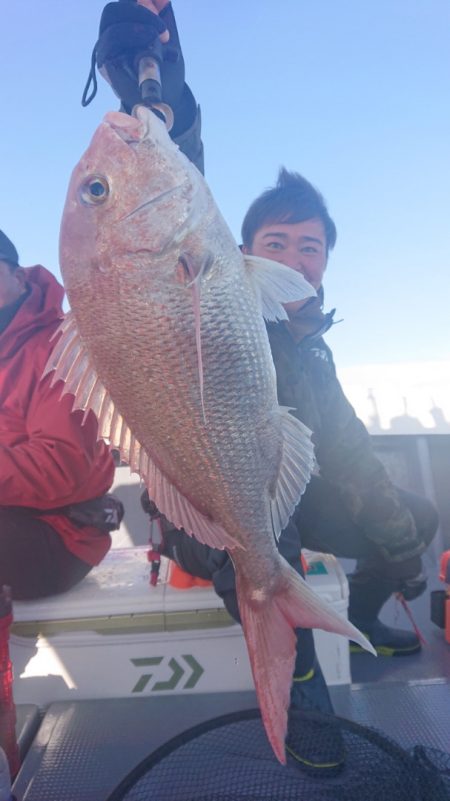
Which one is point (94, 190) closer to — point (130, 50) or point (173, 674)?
point (130, 50)

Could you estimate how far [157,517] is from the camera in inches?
94.2

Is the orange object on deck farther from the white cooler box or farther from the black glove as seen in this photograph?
the black glove

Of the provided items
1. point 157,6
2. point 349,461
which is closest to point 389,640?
point 349,461

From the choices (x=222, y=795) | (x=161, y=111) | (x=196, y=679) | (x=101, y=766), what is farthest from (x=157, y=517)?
(x=161, y=111)

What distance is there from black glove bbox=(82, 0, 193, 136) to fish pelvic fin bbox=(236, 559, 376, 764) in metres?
1.69

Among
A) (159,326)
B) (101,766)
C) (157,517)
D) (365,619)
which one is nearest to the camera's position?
(159,326)

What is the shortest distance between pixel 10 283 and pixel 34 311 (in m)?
0.34

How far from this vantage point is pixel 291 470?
1.60 metres

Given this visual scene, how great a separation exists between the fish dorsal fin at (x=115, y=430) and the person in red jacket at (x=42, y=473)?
2.24 feet

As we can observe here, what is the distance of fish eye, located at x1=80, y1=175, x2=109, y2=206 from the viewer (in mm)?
1433

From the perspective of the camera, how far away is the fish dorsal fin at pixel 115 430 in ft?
4.62

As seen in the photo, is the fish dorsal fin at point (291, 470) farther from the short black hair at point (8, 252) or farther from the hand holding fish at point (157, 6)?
the short black hair at point (8, 252)

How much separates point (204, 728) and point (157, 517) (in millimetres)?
975

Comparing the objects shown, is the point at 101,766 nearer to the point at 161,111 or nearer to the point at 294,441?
the point at 294,441
